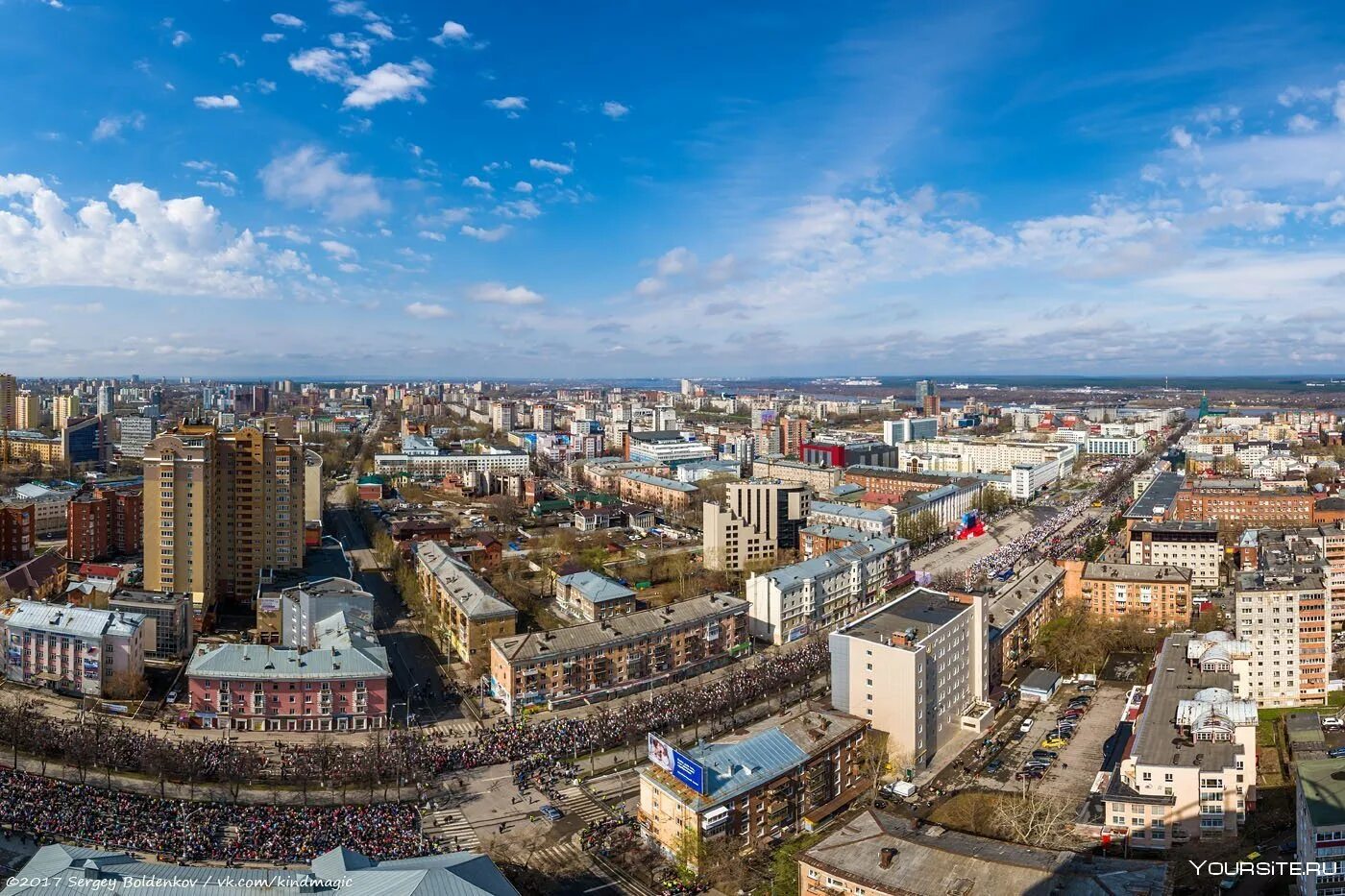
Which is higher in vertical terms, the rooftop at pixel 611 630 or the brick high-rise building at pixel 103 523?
the brick high-rise building at pixel 103 523

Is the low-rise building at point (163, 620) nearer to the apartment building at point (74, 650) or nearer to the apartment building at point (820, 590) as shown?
the apartment building at point (74, 650)

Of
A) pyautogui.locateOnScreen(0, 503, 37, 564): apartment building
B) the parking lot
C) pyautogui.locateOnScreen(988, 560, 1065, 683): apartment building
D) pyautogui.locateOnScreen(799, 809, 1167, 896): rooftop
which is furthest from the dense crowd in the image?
pyautogui.locateOnScreen(0, 503, 37, 564): apartment building

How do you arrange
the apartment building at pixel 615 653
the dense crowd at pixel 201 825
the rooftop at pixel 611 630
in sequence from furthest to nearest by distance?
the rooftop at pixel 611 630 < the apartment building at pixel 615 653 < the dense crowd at pixel 201 825

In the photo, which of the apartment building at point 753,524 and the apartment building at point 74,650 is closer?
the apartment building at point 74,650

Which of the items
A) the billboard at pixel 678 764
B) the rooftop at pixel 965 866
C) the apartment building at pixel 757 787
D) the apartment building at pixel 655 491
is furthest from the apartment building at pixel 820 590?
the apartment building at pixel 655 491

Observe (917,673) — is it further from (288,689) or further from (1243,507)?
(1243,507)

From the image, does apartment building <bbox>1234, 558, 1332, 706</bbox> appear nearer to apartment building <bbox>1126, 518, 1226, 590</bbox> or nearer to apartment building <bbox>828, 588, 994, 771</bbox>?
apartment building <bbox>828, 588, 994, 771</bbox>
